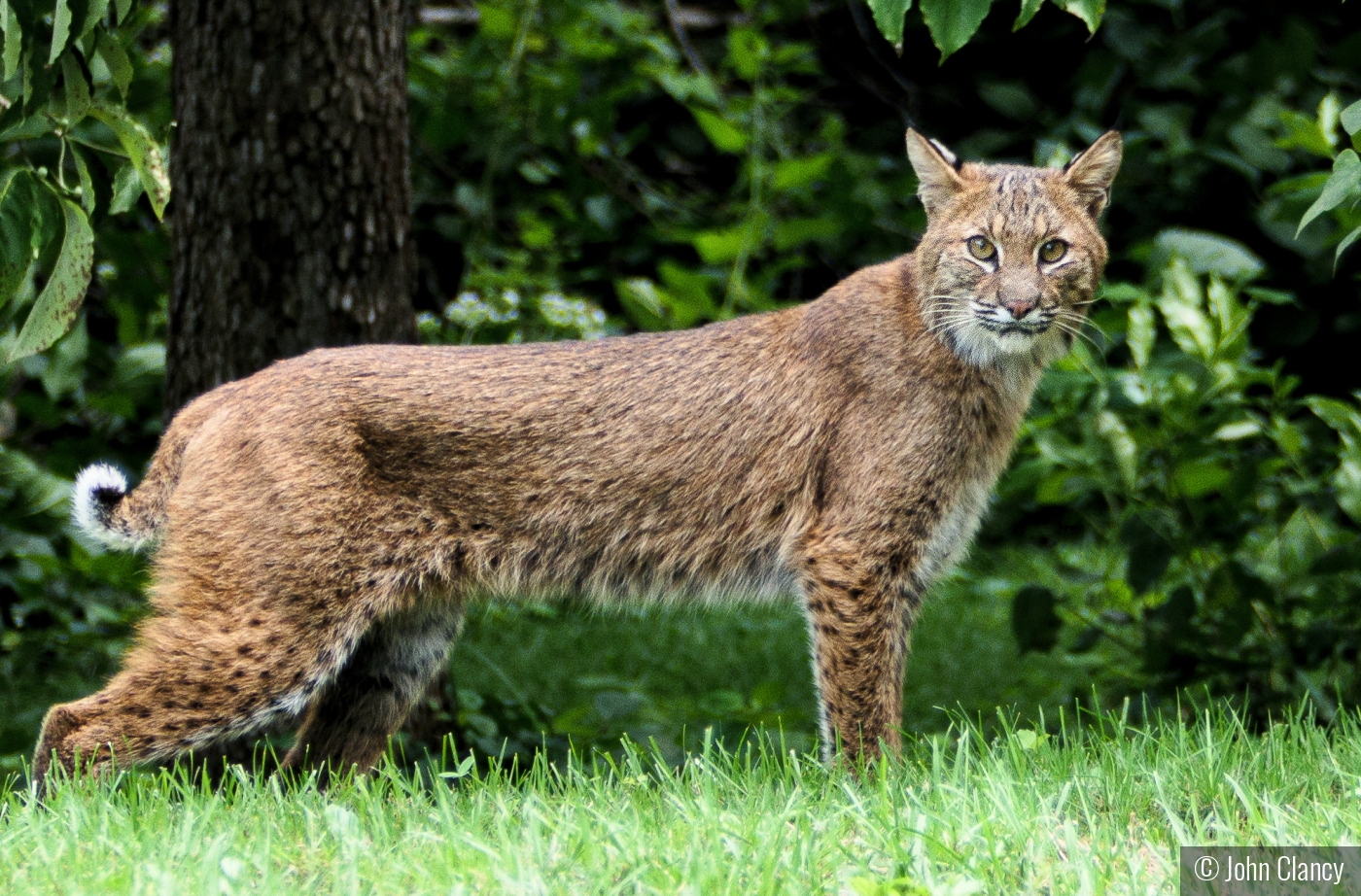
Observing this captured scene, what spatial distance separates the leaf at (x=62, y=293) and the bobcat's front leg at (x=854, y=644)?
2.09 meters

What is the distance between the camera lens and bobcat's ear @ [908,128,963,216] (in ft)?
14.1

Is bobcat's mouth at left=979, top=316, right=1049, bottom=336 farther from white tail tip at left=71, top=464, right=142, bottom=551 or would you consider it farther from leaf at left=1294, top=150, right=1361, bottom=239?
white tail tip at left=71, top=464, right=142, bottom=551

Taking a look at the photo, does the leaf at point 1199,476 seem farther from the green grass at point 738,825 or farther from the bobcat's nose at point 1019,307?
the green grass at point 738,825

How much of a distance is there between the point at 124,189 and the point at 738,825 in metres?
2.21

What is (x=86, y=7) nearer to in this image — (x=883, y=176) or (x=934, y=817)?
(x=934, y=817)

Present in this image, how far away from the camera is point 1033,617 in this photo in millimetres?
5020

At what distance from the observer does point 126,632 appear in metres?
5.85

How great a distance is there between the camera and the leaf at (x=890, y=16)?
277 cm

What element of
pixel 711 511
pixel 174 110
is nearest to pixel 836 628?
pixel 711 511

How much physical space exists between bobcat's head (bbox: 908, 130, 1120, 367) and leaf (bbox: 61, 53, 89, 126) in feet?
7.74

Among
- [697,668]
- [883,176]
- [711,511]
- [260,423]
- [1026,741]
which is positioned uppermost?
[883,176]

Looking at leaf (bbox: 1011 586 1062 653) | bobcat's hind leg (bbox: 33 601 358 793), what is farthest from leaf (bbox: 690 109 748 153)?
bobcat's hind leg (bbox: 33 601 358 793)

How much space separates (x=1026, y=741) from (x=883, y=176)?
5321mm

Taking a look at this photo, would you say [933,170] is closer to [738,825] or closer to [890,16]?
[890,16]
